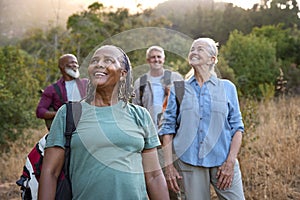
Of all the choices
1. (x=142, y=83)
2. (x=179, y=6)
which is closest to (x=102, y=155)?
(x=142, y=83)

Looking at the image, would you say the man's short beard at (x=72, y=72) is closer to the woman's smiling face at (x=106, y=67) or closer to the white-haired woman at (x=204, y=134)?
the white-haired woman at (x=204, y=134)

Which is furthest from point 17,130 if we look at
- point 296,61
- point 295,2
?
point 295,2

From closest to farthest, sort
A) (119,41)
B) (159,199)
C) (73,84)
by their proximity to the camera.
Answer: (159,199)
(119,41)
(73,84)

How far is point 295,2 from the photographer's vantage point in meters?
22.5

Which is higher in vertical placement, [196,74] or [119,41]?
[119,41]

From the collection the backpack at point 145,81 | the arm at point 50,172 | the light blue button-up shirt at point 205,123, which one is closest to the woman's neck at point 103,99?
the arm at point 50,172

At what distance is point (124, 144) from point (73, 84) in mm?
2525

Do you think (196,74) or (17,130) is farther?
(17,130)

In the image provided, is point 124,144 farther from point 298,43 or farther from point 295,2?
point 295,2

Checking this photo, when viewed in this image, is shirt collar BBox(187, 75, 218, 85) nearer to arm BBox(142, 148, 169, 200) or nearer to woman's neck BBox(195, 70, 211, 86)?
woman's neck BBox(195, 70, 211, 86)

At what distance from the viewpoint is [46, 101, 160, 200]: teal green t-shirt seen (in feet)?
6.24

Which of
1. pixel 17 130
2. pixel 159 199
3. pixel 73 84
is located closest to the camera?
pixel 159 199

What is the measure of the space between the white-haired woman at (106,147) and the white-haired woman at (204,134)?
0.81m

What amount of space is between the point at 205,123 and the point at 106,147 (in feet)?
3.77
